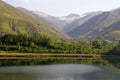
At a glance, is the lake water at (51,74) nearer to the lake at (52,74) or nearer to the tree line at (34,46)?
the lake at (52,74)

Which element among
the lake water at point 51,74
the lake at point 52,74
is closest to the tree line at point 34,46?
the lake at point 52,74

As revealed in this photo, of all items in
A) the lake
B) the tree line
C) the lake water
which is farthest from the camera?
the tree line

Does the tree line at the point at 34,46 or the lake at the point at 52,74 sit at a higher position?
the tree line at the point at 34,46

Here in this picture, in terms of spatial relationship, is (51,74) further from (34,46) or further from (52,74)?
(34,46)

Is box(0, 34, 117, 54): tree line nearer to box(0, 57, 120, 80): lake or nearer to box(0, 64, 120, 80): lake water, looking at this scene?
box(0, 57, 120, 80): lake

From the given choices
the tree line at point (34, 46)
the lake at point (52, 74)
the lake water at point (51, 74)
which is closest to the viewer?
the lake water at point (51, 74)

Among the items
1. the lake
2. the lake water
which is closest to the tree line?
the lake

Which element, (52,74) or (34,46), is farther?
(34,46)

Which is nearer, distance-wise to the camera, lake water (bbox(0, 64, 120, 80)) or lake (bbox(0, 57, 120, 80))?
lake water (bbox(0, 64, 120, 80))

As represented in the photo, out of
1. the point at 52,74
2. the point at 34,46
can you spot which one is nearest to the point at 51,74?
the point at 52,74

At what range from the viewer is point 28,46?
14975 cm

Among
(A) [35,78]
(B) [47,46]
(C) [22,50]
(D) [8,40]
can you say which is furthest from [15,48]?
(A) [35,78]

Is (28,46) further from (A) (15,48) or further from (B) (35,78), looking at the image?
(B) (35,78)

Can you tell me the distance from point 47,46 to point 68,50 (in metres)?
12.2
